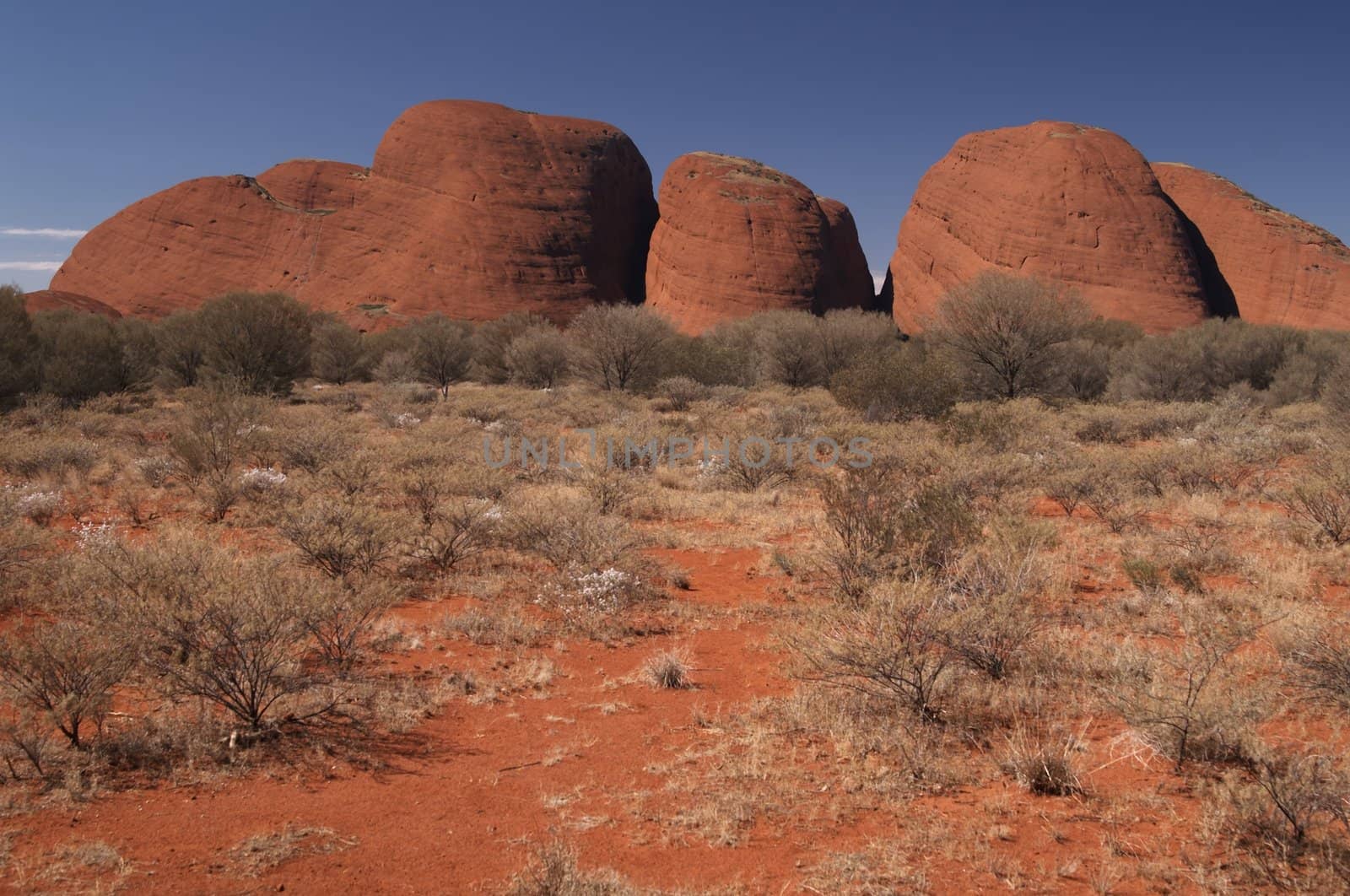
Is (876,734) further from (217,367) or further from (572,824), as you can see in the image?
(217,367)

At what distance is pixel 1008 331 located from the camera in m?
17.6

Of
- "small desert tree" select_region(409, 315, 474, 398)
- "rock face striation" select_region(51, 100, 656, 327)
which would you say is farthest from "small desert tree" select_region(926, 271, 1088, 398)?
"rock face striation" select_region(51, 100, 656, 327)

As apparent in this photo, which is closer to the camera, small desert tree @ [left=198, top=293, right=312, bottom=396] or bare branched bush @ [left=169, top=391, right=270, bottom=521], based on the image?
bare branched bush @ [left=169, top=391, right=270, bottom=521]

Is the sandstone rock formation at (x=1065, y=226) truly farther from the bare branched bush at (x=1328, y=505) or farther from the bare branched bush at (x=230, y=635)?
the bare branched bush at (x=230, y=635)

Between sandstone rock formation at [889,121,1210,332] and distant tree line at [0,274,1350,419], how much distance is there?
8.62 meters

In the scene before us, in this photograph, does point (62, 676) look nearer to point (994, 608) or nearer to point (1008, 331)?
point (994, 608)

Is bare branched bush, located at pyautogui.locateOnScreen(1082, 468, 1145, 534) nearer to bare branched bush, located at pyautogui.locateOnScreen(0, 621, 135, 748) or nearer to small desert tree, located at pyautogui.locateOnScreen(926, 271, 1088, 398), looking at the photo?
bare branched bush, located at pyautogui.locateOnScreen(0, 621, 135, 748)

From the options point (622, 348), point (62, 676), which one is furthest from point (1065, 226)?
point (62, 676)

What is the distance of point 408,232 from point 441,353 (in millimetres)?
20195

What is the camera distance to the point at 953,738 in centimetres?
369

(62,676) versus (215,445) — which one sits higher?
(215,445)

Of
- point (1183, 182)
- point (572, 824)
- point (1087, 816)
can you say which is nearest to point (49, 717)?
point (572, 824)

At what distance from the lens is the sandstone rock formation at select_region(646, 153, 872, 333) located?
41.6 metres

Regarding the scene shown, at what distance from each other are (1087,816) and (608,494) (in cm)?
660
